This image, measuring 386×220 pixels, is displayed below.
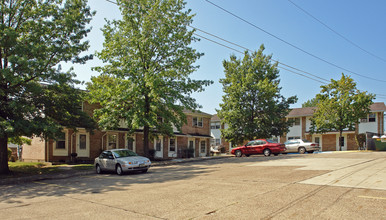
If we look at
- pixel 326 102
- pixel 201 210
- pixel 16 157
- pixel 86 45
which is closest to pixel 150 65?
pixel 86 45

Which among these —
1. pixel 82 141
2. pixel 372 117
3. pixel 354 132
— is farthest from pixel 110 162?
pixel 372 117

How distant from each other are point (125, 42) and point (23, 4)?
8.45 m

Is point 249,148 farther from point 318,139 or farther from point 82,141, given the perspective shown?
point 318,139

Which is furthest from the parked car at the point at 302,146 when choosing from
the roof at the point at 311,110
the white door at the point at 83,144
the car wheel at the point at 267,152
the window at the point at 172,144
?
the white door at the point at 83,144

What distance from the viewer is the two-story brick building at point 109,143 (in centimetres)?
2423

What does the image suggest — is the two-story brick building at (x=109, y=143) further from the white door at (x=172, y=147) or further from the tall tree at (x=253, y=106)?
the tall tree at (x=253, y=106)

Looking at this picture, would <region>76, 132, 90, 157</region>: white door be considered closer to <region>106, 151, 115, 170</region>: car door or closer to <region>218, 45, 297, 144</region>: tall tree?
<region>106, 151, 115, 170</region>: car door

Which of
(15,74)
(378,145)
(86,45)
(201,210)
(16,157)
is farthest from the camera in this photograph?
(378,145)

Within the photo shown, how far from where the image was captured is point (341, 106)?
3681 centimetres

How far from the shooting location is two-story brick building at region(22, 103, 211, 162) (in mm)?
24228

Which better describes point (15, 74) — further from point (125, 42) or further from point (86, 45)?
point (125, 42)

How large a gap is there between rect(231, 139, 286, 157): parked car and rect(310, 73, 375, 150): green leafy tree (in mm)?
13632

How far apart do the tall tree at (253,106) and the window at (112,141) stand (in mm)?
13899

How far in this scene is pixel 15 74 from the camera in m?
15.3
